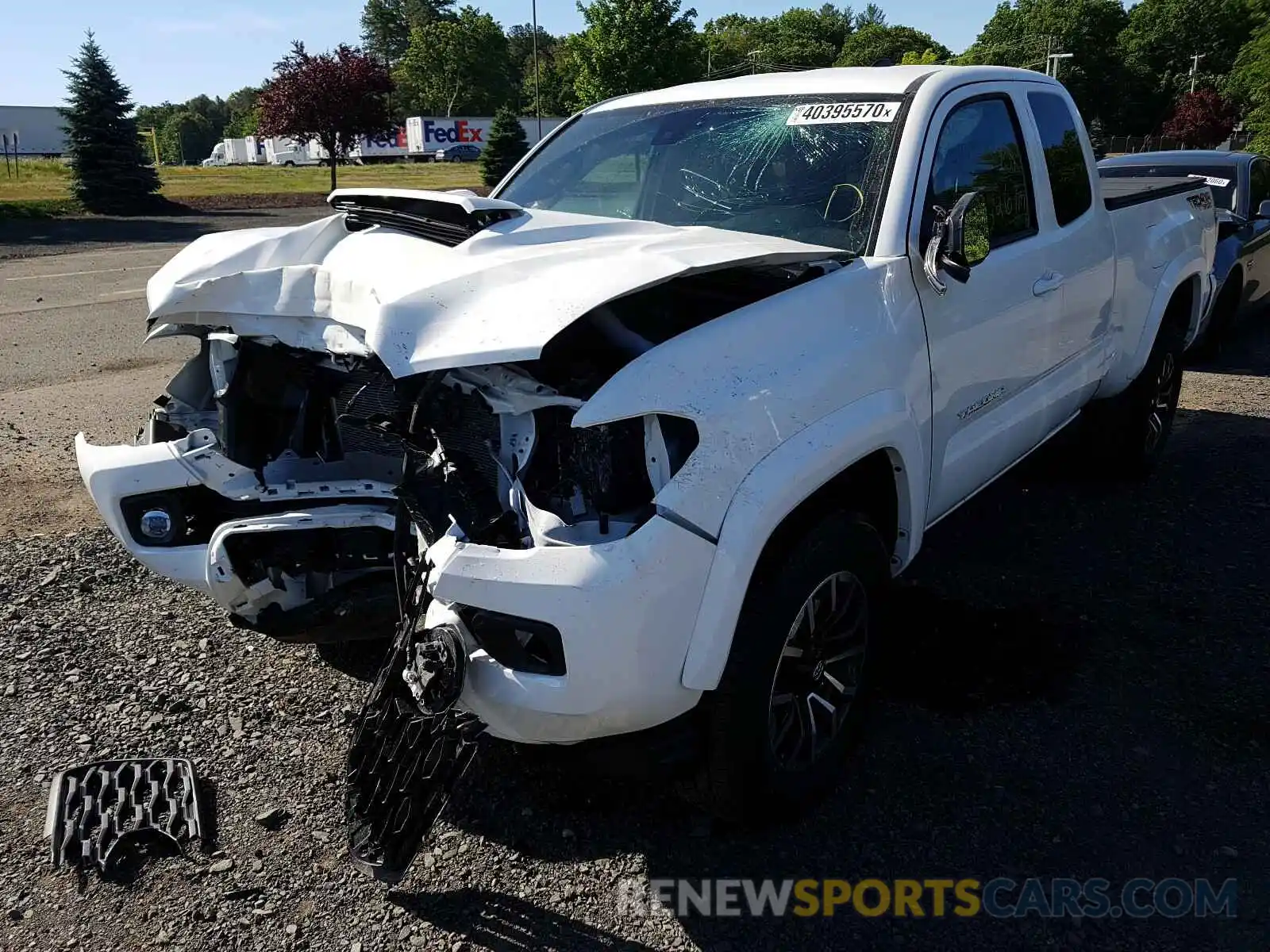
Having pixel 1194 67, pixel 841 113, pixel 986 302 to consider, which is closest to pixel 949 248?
pixel 986 302

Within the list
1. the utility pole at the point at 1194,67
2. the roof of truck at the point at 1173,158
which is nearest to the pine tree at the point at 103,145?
A: the roof of truck at the point at 1173,158

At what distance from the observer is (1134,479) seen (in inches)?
214

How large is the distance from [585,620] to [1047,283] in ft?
8.28

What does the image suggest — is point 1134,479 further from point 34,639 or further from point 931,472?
point 34,639

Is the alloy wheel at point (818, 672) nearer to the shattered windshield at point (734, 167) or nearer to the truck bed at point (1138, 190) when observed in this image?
the shattered windshield at point (734, 167)

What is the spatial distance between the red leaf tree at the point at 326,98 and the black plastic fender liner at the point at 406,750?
1088 inches

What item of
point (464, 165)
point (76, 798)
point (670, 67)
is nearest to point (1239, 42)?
point (670, 67)

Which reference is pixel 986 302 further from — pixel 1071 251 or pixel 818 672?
pixel 818 672

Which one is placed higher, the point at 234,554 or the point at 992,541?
the point at 234,554

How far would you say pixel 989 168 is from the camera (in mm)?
3621

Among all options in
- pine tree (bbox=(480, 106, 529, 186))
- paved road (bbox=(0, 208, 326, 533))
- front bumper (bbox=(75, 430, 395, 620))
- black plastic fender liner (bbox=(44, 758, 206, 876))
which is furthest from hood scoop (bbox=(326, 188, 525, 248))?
pine tree (bbox=(480, 106, 529, 186))

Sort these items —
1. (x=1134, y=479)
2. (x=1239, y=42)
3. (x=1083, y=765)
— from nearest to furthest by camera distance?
(x=1083, y=765) < (x=1134, y=479) < (x=1239, y=42)

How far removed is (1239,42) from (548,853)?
278 feet

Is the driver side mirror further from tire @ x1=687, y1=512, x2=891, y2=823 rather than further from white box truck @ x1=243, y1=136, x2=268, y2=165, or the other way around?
white box truck @ x1=243, y1=136, x2=268, y2=165
